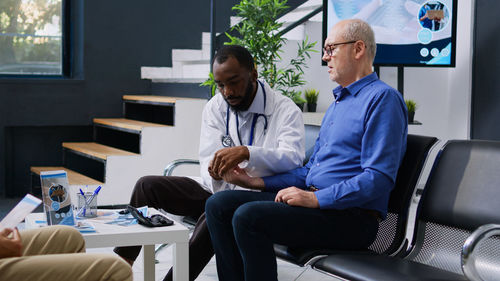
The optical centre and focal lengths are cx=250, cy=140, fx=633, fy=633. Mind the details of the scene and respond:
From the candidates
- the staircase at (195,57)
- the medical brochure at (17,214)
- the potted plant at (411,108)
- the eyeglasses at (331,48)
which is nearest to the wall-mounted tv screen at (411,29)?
the potted plant at (411,108)

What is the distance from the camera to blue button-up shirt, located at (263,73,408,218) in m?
2.04

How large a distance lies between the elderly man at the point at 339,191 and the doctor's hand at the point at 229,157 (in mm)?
181

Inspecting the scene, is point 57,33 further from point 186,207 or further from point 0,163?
point 186,207

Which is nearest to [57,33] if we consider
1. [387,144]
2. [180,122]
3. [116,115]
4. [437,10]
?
[116,115]

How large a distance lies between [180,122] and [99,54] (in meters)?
1.30

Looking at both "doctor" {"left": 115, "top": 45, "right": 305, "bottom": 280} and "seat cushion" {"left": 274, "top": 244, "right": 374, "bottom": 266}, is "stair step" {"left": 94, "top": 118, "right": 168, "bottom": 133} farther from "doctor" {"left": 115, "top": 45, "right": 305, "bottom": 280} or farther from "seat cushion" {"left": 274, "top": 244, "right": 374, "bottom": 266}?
"seat cushion" {"left": 274, "top": 244, "right": 374, "bottom": 266}

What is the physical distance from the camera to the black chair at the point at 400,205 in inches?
85.7

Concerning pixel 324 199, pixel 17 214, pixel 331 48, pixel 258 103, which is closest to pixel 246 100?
pixel 258 103

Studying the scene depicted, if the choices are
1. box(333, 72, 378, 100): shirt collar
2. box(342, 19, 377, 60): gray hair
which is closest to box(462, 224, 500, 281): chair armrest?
box(333, 72, 378, 100): shirt collar

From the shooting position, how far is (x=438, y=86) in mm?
5750

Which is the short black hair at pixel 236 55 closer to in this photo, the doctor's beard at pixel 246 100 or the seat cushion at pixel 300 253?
the doctor's beard at pixel 246 100

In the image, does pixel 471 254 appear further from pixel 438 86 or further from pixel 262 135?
pixel 438 86

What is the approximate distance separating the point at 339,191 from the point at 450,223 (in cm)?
40

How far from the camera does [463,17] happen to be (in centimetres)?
533
